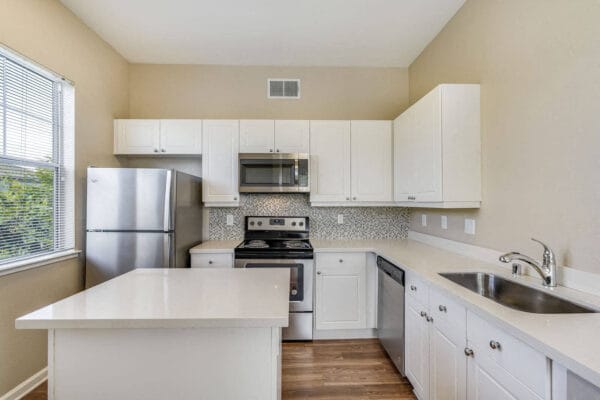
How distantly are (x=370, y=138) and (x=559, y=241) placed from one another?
75.5 inches

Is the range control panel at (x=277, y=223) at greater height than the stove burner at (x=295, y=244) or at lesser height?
greater

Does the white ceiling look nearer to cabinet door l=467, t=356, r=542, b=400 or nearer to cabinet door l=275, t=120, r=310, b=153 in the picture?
cabinet door l=275, t=120, r=310, b=153

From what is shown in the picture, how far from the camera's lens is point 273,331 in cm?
113

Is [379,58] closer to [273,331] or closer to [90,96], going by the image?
[90,96]

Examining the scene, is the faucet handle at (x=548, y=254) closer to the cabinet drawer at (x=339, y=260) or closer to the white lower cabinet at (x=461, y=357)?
the white lower cabinet at (x=461, y=357)

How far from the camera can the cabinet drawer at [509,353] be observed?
966 mm

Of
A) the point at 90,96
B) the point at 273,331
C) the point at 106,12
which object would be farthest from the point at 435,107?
the point at 90,96

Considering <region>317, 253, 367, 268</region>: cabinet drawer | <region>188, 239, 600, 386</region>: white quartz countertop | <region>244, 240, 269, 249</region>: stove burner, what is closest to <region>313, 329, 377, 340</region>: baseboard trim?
→ <region>317, 253, 367, 268</region>: cabinet drawer

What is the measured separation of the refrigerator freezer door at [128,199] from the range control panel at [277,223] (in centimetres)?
103

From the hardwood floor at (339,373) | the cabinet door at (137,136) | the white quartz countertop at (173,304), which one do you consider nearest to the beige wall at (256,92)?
the cabinet door at (137,136)

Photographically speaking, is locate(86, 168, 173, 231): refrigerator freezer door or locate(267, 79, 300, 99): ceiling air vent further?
locate(267, 79, 300, 99): ceiling air vent

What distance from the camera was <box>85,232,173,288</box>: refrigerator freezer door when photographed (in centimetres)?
252

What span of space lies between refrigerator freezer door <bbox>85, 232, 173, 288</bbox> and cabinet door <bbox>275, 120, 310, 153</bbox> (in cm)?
144

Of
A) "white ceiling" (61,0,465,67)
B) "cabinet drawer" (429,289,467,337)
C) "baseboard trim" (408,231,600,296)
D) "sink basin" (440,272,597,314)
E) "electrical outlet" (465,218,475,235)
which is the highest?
"white ceiling" (61,0,465,67)
